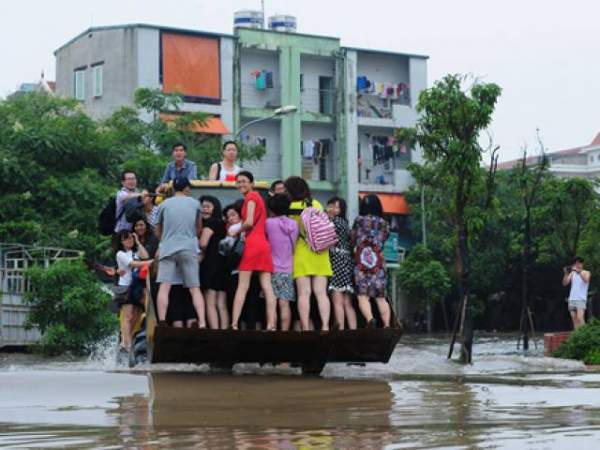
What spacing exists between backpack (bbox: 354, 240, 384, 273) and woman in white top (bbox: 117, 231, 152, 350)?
2706 mm

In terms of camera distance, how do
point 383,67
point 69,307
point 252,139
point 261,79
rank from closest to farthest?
point 69,307 < point 252,139 < point 261,79 < point 383,67

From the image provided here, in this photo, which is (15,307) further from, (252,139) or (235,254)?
(252,139)

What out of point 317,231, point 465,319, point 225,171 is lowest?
point 465,319

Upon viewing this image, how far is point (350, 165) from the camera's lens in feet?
217

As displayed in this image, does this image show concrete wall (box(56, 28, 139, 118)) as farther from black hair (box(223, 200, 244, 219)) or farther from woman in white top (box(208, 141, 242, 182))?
black hair (box(223, 200, 244, 219))

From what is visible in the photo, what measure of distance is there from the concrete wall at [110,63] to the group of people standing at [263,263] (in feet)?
145

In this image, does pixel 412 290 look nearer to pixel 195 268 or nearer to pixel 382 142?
pixel 382 142

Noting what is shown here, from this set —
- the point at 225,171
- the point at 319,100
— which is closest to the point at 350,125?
the point at 319,100

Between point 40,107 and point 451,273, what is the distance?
941 inches

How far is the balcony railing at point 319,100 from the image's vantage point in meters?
65.5

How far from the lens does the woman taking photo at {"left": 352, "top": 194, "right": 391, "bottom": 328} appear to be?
15.7 metres

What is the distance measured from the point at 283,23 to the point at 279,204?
51989mm

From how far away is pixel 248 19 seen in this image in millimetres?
64688

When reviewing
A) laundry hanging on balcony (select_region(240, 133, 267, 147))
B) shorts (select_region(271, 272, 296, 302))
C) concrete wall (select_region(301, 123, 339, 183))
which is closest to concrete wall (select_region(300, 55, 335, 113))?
concrete wall (select_region(301, 123, 339, 183))
